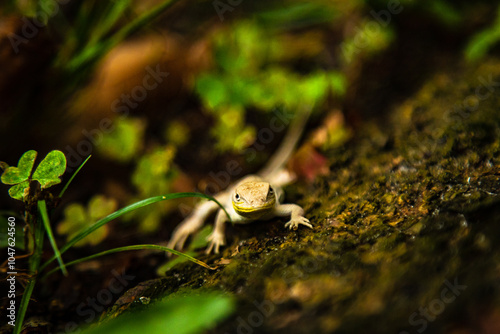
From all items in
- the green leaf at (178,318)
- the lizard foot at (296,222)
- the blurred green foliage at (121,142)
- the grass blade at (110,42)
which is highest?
the grass blade at (110,42)

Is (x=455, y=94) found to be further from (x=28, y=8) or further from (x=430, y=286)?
(x=28, y=8)

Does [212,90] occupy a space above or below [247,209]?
above

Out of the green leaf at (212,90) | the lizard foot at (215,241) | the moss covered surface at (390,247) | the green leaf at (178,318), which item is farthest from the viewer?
the green leaf at (212,90)

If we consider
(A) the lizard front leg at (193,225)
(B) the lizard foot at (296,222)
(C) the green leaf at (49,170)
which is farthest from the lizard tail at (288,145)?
(C) the green leaf at (49,170)

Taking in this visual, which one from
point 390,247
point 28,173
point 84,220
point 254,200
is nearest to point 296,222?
point 254,200

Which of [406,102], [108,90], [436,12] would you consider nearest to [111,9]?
[108,90]

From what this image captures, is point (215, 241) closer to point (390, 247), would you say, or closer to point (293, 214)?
point (293, 214)

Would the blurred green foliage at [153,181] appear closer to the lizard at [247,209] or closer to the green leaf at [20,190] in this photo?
the lizard at [247,209]
